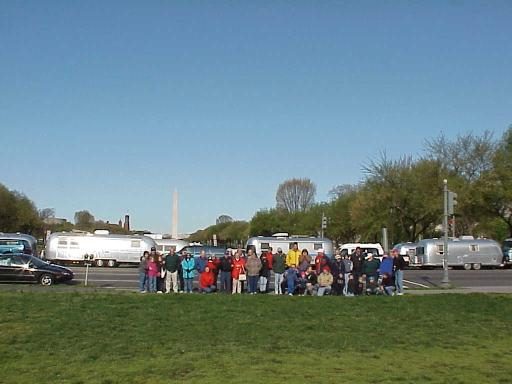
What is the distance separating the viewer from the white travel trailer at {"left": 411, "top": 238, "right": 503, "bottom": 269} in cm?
5369

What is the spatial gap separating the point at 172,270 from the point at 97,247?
2589 cm

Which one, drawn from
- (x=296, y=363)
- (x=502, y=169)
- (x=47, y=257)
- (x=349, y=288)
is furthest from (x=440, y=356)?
(x=502, y=169)

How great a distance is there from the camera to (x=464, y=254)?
53.8 m

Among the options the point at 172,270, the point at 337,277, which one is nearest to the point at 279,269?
the point at 337,277

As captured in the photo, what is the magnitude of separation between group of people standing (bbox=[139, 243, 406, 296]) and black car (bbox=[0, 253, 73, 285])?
582 cm

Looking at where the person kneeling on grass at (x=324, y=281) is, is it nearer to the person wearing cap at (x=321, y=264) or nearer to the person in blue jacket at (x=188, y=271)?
the person wearing cap at (x=321, y=264)

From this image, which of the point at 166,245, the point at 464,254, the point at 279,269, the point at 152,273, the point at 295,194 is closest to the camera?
the point at 279,269

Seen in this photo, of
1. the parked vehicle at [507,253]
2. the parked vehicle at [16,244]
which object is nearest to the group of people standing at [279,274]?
the parked vehicle at [16,244]

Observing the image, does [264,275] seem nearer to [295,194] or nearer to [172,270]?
[172,270]

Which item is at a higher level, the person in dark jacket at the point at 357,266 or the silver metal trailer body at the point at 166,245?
the silver metal trailer body at the point at 166,245

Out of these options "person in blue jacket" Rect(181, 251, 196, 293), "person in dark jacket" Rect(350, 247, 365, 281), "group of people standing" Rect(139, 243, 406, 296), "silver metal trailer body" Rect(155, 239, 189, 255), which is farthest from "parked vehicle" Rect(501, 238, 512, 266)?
"person in blue jacket" Rect(181, 251, 196, 293)

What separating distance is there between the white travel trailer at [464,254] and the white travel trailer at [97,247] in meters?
20.4

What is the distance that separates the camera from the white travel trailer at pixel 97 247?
50.0 metres

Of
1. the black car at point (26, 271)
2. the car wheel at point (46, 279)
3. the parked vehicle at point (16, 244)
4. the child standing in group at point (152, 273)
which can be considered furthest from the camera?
the parked vehicle at point (16, 244)
